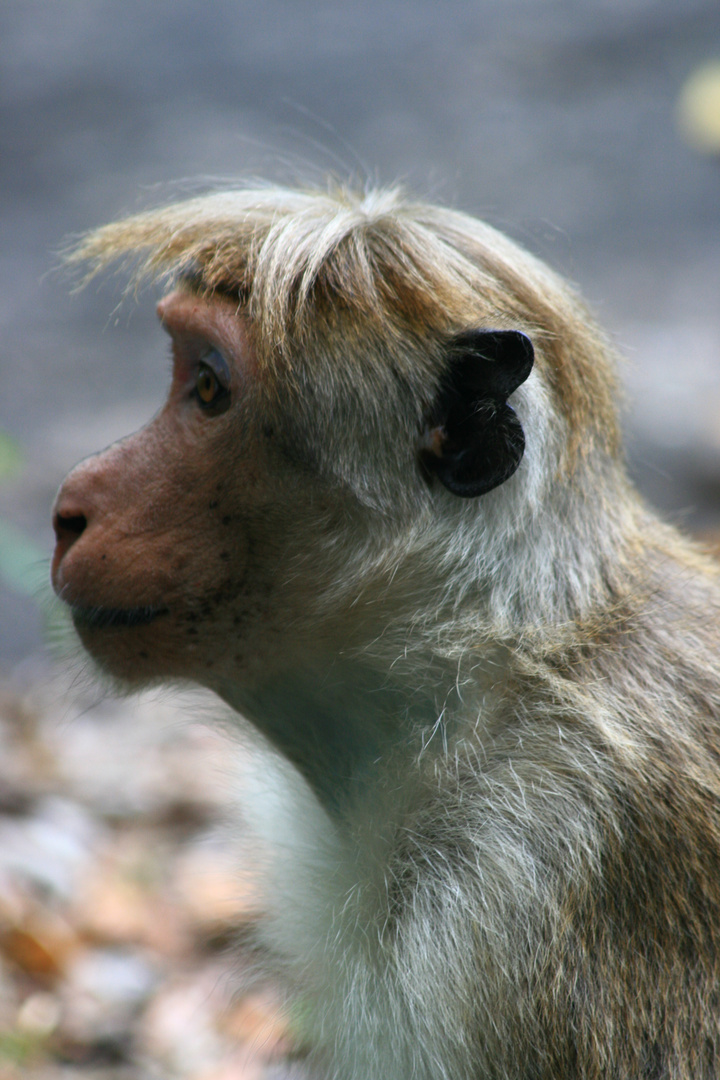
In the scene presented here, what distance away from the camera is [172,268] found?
3.52 meters

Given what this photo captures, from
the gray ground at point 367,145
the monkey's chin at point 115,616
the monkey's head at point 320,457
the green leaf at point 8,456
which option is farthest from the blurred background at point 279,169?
the monkey's head at point 320,457

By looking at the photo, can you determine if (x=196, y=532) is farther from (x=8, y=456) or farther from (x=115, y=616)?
(x=8, y=456)

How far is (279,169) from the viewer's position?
8266 mm

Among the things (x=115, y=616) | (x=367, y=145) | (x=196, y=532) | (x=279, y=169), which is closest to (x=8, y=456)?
(x=115, y=616)

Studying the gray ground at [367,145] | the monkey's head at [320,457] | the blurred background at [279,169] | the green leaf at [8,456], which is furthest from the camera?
the gray ground at [367,145]

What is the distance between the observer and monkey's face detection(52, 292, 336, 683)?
3.19 meters

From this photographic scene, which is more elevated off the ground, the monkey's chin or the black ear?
the black ear

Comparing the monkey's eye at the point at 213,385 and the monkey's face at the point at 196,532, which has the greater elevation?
the monkey's eye at the point at 213,385

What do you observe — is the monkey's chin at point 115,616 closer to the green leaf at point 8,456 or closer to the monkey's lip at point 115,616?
the monkey's lip at point 115,616

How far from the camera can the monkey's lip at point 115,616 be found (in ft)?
10.6

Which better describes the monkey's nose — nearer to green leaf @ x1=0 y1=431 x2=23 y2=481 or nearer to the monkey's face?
the monkey's face

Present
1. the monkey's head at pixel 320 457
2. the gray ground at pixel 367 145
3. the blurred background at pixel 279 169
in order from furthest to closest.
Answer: the gray ground at pixel 367 145 → the blurred background at pixel 279 169 → the monkey's head at pixel 320 457

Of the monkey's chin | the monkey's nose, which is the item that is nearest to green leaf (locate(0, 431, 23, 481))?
the monkey's nose

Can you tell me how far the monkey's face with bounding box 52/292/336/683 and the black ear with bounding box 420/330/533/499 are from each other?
1.32ft
